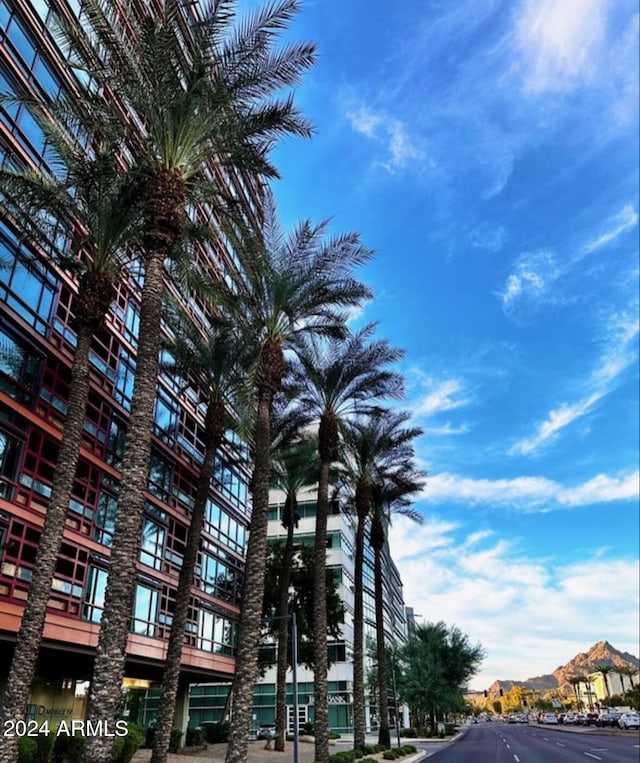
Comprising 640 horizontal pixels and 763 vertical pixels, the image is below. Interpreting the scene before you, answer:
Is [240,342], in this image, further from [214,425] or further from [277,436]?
[277,436]

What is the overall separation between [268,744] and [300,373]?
20509mm

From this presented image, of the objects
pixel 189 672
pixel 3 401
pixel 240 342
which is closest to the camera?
pixel 3 401

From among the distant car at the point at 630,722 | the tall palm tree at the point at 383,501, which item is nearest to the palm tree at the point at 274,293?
the tall palm tree at the point at 383,501

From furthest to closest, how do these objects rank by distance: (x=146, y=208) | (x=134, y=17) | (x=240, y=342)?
(x=240, y=342), (x=134, y=17), (x=146, y=208)

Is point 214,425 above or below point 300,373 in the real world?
below

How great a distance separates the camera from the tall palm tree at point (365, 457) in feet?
98.1

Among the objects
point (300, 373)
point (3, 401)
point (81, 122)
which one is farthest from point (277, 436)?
point (81, 122)

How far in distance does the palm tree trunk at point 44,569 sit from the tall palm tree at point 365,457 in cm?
1477

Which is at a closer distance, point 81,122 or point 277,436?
point 81,122

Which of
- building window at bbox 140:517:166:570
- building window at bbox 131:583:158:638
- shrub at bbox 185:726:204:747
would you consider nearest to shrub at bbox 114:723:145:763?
building window at bbox 131:583:158:638

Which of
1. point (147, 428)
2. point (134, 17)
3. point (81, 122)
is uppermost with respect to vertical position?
point (134, 17)

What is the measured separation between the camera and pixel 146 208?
13.4 metres

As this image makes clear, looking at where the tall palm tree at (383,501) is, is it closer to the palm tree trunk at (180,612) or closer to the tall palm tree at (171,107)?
the palm tree trunk at (180,612)

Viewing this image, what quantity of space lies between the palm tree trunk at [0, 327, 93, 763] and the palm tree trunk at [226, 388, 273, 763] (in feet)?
16.3
